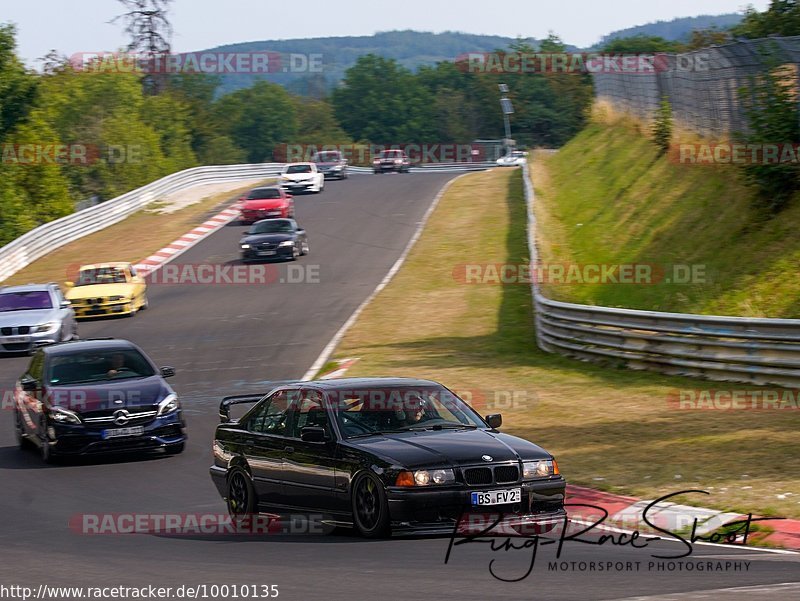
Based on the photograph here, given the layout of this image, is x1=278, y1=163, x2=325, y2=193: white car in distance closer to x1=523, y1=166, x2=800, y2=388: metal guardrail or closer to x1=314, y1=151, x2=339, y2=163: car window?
x1=314, y1=151, x2=339, y2=163: car window

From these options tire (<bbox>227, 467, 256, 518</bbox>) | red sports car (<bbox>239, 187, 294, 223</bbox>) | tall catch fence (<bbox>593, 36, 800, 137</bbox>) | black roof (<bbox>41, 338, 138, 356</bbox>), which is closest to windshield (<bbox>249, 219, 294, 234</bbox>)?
red sports car (<bbox>239, 187, 294, 223</bbox>)

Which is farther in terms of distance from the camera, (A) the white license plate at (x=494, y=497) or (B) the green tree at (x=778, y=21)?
(B) the green tree at (x=778, y=21)

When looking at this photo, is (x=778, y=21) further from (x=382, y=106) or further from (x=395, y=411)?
(x=382, y=106)

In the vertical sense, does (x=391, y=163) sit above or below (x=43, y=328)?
above

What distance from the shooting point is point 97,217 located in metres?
47.5

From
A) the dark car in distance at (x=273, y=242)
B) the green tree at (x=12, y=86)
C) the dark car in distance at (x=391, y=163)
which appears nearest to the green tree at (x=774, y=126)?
Result: the dark car in distance at (x=273, y=242)

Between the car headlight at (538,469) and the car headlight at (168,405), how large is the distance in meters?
6.61

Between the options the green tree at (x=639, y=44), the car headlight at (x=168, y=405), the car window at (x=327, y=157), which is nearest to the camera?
the car headlight at (x=168, y=405)

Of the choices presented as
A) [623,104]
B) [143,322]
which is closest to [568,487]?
A: [143,322]

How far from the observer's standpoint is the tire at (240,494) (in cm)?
1058

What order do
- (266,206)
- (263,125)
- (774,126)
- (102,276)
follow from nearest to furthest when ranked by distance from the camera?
(774,126)
(102,276)
(266,206)
(263,125)

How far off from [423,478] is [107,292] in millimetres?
22170

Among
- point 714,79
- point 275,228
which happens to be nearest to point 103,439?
point 714,79

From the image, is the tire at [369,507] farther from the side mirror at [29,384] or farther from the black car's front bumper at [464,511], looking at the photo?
the side mirror at [29,384]
